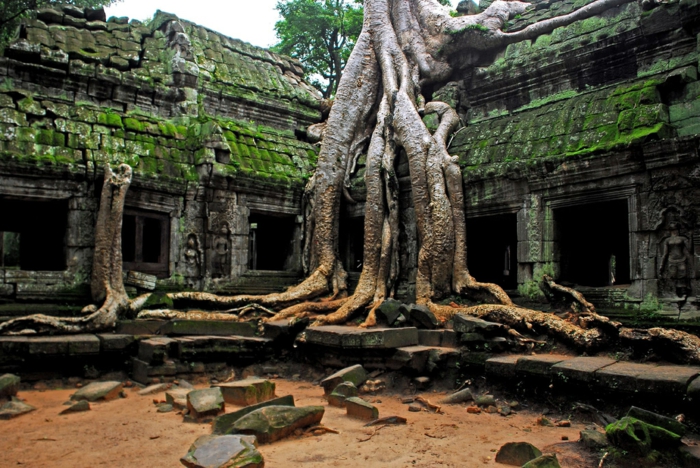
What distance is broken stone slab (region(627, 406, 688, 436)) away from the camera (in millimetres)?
3852

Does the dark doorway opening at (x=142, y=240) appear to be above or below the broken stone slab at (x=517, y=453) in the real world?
above

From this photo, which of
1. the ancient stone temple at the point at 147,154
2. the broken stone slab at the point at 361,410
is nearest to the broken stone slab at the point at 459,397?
the broken stone slab at the point at 361,410

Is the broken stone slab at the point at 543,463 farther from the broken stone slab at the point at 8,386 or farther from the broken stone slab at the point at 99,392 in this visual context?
the broken stone slab at the point at 8,386

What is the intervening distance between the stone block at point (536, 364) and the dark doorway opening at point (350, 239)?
4.73 meters

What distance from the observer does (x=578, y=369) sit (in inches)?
194

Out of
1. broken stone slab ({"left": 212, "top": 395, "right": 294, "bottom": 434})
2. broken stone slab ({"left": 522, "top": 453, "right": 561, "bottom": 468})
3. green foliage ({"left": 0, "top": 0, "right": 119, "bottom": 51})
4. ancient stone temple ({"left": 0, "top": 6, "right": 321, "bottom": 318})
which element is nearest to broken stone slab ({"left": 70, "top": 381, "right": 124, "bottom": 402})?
broken stone slab ({"left": 212, "top": 395, "right": 294, "bottom": 434})

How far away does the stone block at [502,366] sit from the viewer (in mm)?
5487

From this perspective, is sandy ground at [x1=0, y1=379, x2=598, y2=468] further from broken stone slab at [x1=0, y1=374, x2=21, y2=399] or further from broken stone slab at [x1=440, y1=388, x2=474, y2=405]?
broken stone slab at [x1=0, y1=374, x2=21, y2=399]

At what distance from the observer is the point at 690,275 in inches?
235

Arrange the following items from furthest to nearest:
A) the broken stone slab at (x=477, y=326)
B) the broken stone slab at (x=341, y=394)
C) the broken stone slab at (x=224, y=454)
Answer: the broken stone slab at (x=477, y=326) < the broken stone slab at (x=341, y=394) < the broken stone slab at (x=224, y=454)

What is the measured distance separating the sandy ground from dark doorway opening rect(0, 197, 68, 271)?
3.15 meters

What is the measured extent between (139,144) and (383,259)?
12.4 ft

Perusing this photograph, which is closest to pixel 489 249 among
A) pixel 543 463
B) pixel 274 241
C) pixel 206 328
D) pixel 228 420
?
pixel 274 241

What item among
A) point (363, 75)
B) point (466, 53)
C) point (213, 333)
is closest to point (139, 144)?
point (213, 333)
